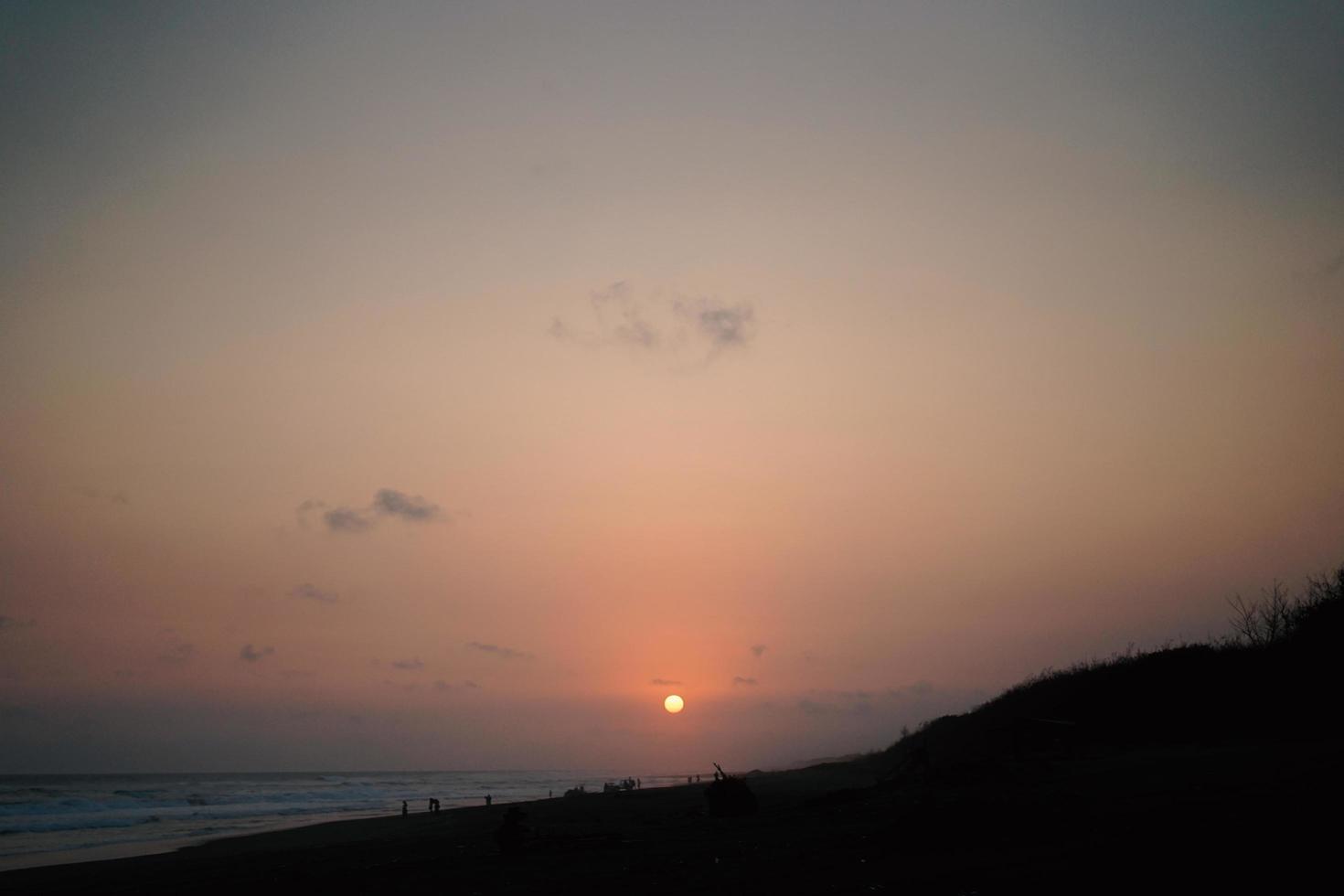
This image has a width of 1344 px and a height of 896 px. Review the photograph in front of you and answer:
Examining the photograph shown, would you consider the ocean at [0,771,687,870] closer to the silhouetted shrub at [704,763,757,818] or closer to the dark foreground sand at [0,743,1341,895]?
the dark foreground sand at [0,743,1341,895]

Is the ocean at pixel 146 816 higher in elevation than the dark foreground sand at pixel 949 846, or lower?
lower

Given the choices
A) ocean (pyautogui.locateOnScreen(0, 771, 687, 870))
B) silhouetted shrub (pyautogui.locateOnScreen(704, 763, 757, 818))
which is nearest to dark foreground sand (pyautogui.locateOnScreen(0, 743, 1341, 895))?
silhouetted shrub (pyautogui.locateOnScreen(704, 763, 757, 818))

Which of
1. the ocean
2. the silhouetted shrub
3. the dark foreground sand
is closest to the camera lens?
the dark foreground sand

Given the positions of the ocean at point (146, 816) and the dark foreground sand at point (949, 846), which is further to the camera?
the ocean at point (146, 816)

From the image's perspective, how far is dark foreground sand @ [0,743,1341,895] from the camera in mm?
10625

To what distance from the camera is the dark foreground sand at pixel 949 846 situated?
34.9 ft

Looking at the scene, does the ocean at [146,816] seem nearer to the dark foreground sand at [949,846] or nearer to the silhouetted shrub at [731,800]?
the dark foreground sand at [949,846]

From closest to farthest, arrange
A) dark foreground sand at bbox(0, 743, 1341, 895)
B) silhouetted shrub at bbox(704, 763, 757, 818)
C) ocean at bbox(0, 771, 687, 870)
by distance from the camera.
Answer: dark foreground sand at bbox(0, 743, 1341, 895) < silhouetted shrub at bbox(704, 763, 757, 818) < ocean at bbox(0, 771, 687, 870)

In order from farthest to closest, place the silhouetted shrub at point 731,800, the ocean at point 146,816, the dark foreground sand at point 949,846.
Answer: the ocean at point 146,816
the silhouetted shrub at point 731,800
the dark foreground sand at point 949,846

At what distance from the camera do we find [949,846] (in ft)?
44.8

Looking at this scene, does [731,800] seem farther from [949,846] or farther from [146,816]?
[146,816]

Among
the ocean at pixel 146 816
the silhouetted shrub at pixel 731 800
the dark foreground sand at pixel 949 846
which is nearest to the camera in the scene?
the dark foreground sand at pixel 949 846

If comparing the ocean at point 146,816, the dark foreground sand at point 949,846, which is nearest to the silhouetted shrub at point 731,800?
the dark foreground sand at point 949,846

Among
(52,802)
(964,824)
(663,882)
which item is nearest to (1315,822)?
(964,824)
